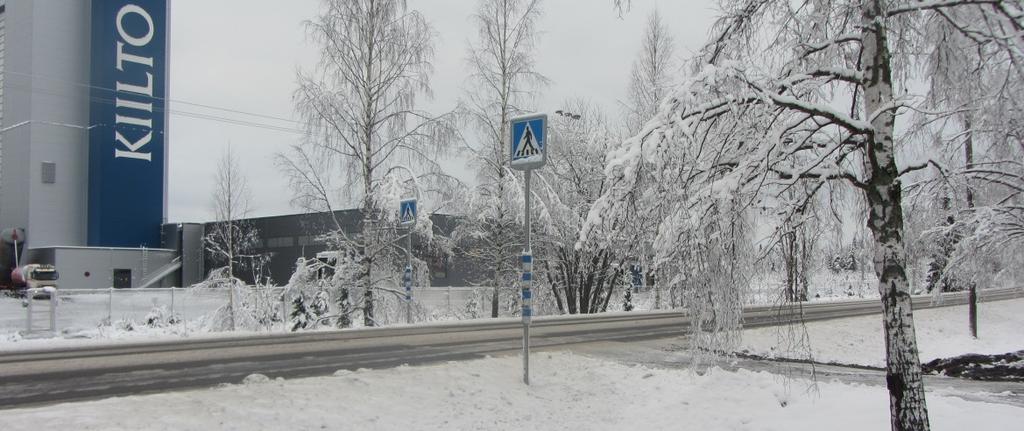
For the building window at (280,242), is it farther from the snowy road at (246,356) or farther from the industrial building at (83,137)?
the snowy road at (246,356)

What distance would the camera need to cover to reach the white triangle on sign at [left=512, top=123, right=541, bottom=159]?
917 cm

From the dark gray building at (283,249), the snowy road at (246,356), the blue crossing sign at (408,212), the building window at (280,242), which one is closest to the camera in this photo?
the snowy road at (246,356)

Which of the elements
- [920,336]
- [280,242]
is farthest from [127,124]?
[920,336]

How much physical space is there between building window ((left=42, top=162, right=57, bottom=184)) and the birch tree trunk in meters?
46.2

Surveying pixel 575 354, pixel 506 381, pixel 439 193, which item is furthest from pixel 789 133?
pixel 439 193

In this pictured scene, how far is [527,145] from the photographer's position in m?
9.30

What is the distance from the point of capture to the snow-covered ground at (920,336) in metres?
16.3

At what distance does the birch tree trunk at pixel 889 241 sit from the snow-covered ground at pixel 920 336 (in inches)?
262

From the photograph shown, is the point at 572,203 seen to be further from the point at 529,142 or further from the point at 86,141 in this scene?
the point at 86,141

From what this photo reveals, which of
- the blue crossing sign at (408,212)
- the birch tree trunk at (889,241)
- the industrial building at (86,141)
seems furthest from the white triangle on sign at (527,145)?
the industrial building at (86,141)

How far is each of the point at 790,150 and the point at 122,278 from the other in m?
44.4

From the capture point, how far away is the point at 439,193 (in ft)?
67.6

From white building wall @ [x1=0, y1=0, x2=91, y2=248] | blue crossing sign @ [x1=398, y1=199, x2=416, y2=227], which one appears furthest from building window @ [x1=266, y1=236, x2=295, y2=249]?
blue crossing sign @ [x1=398, y1=199, x2=416, y2=227]

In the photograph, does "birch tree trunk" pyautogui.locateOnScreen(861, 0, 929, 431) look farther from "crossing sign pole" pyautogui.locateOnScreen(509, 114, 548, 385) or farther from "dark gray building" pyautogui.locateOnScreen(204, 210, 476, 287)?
"dark gray building" pyautogui.locateOnScreen(204, 210, 476, 287)
